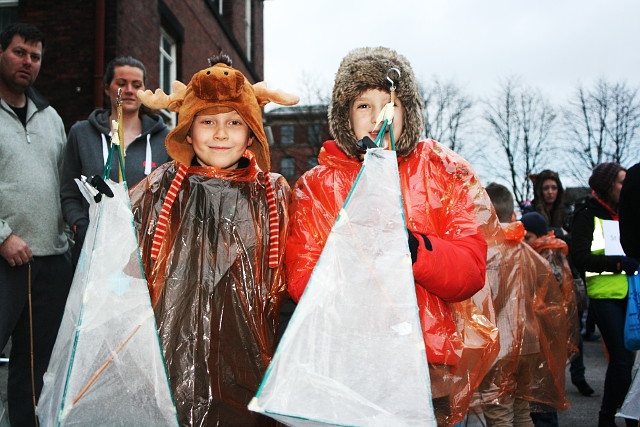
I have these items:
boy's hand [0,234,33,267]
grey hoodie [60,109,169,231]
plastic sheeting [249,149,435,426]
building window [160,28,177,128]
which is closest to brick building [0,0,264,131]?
building window [160,28,177,128]

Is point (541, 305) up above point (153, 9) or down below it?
→ below

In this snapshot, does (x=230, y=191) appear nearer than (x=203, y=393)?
No

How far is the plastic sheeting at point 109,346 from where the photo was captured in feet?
5.39

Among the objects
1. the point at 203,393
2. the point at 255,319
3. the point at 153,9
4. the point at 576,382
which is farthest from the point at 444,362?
the point at 153,9

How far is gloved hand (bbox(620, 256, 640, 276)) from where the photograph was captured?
3.86m

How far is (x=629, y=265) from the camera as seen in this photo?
388 centimetres

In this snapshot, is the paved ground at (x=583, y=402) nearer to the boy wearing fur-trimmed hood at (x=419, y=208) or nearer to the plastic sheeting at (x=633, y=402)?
the plastic sheeting at (x=633, y=402)

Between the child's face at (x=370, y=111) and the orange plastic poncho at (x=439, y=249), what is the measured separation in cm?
10

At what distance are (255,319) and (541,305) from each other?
8.20ft

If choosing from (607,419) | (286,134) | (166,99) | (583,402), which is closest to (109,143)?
(166,99)

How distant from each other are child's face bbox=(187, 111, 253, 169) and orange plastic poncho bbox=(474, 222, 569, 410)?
1.67m

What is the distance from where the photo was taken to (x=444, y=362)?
187 centimetres

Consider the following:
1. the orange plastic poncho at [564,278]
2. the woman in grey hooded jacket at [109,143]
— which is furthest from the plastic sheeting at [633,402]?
the woman in grey hooded jacket at [109,143]

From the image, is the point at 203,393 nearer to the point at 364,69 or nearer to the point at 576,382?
Answer: the point at 364,69
